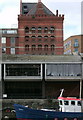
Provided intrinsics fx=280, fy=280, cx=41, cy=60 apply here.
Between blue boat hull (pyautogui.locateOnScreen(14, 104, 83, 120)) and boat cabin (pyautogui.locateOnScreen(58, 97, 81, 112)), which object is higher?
boat cabin (pyautogui.locateOnScreen(58, 97, 81, 112))

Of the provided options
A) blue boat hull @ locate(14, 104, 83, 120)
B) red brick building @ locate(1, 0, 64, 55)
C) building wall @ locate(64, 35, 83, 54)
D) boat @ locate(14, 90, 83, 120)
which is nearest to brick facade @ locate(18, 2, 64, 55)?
red brick building @ locate(1, 0, 64, 55)

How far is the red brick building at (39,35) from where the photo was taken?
219ft

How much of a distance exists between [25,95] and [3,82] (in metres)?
4.10

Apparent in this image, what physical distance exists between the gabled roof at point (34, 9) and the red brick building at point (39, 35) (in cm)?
224

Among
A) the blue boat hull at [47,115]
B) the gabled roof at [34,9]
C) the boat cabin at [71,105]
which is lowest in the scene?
the blue boat hull at [47,115]

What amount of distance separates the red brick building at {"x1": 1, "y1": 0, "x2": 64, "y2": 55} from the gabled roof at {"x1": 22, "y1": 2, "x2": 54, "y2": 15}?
2244 millimetres

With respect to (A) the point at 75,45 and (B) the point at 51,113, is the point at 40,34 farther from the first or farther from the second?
(B) the point at 51,113

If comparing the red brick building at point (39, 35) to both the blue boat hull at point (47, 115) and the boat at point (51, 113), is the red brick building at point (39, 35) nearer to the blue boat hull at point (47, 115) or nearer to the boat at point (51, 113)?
the boat at point (51, 113)

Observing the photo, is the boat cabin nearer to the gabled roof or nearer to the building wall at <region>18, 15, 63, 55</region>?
the building wall at <region>18, 15, 63, 55</region>

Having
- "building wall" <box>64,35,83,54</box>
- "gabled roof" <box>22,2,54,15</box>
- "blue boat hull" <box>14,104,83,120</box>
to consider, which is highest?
"gabled roof" <box>22,2,54,15</box>

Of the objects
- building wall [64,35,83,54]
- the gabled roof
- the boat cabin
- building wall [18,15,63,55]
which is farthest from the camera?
building wall [64,35,83,54]

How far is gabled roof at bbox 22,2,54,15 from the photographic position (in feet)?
229

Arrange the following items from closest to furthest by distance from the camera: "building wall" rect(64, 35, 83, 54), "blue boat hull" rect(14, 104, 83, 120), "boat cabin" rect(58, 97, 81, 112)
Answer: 1. "blue boat hull" rect(14, 104, 83, 120)
2. "boat cabin" rect(58, 97, 81, 112)
3. "building wall" rect(64, 35, 83, 54)

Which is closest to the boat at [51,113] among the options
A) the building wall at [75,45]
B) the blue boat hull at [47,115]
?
Answer: the blue boat hull at [47,115]
